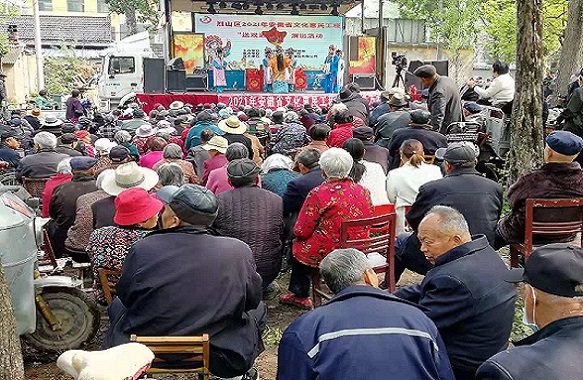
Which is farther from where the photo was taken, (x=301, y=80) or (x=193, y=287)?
(x=301, y=80)

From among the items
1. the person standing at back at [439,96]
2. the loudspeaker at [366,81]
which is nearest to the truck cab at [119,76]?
the loudspeaker at [366,81]

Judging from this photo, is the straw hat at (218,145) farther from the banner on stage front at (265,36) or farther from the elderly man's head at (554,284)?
the banner on stage front at (265,36)

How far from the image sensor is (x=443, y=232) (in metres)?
2.86

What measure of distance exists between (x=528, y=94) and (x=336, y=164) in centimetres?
307

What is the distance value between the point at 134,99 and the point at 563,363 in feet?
56.3

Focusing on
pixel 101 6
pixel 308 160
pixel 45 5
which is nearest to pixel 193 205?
pixel 308 160

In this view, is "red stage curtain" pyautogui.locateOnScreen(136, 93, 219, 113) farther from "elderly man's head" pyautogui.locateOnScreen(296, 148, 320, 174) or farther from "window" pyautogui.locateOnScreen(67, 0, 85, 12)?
"window" pyautogui.locateOnScreen(67, 0, 85, 12)

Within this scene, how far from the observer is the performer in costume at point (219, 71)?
1914 centimetres

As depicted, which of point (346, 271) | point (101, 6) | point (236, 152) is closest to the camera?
point (346, 271)

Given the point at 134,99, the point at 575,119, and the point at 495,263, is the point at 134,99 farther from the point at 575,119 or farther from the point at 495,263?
the point at 495,263

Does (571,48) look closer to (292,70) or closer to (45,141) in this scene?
(292,70)

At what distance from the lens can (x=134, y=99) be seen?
58.2 feet

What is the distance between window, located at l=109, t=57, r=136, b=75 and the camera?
67.2 feet

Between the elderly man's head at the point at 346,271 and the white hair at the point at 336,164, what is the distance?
1851 mm
